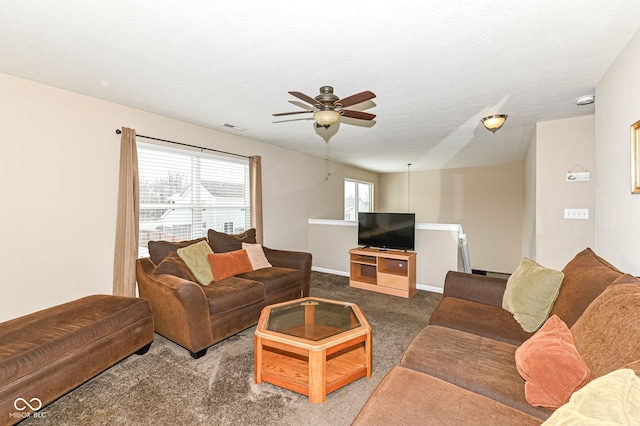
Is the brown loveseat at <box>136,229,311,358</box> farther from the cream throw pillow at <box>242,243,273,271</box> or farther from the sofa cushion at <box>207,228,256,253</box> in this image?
the cream throw pillow at <box>242,243,273,271</box>

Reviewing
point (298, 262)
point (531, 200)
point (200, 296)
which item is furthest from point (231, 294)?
point (531, 200)

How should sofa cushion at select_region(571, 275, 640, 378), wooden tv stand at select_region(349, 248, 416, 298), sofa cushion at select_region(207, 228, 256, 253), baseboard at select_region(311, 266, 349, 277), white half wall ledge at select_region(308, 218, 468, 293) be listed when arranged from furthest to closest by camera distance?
baseboard at select_region(311, 266, 349, 277) → white half wall ledge at select_region(308, 218, 468, 293) → wooden tv stand at select_region(349, 248, 416, 298) → sofa cushion at select_region(207, 228, 256, 253) → sofa cushion at select_region(571, 275, 640, 378)

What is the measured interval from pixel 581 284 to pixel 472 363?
2.72ft

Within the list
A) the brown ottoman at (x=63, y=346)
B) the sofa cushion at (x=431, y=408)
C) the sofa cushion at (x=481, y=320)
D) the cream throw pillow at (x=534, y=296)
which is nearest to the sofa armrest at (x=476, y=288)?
the sofa cushion at (x=481, y=320)

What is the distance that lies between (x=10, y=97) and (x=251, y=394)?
3239 mm

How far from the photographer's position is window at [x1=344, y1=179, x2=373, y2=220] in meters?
7.74

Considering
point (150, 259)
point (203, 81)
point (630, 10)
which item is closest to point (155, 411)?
point (150, 259)

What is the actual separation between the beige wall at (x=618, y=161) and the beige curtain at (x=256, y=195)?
4.05 m

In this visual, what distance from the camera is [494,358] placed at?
5.23ft

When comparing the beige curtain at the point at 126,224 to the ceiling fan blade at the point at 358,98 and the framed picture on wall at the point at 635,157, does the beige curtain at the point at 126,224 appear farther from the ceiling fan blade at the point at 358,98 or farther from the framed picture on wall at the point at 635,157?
the framed picture on wall at the point at 635,157

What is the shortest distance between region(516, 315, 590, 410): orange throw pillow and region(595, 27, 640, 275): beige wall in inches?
45.6

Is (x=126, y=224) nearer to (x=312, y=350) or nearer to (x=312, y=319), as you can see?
(x=312, y=319)

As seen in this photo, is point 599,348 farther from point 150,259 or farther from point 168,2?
point 150,259

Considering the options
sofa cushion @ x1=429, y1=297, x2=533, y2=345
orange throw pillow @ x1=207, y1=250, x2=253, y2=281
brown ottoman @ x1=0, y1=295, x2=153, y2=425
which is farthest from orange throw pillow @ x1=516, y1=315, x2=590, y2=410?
orange throw pillow @ x1=207, y1=250, x2=253, y2=281
